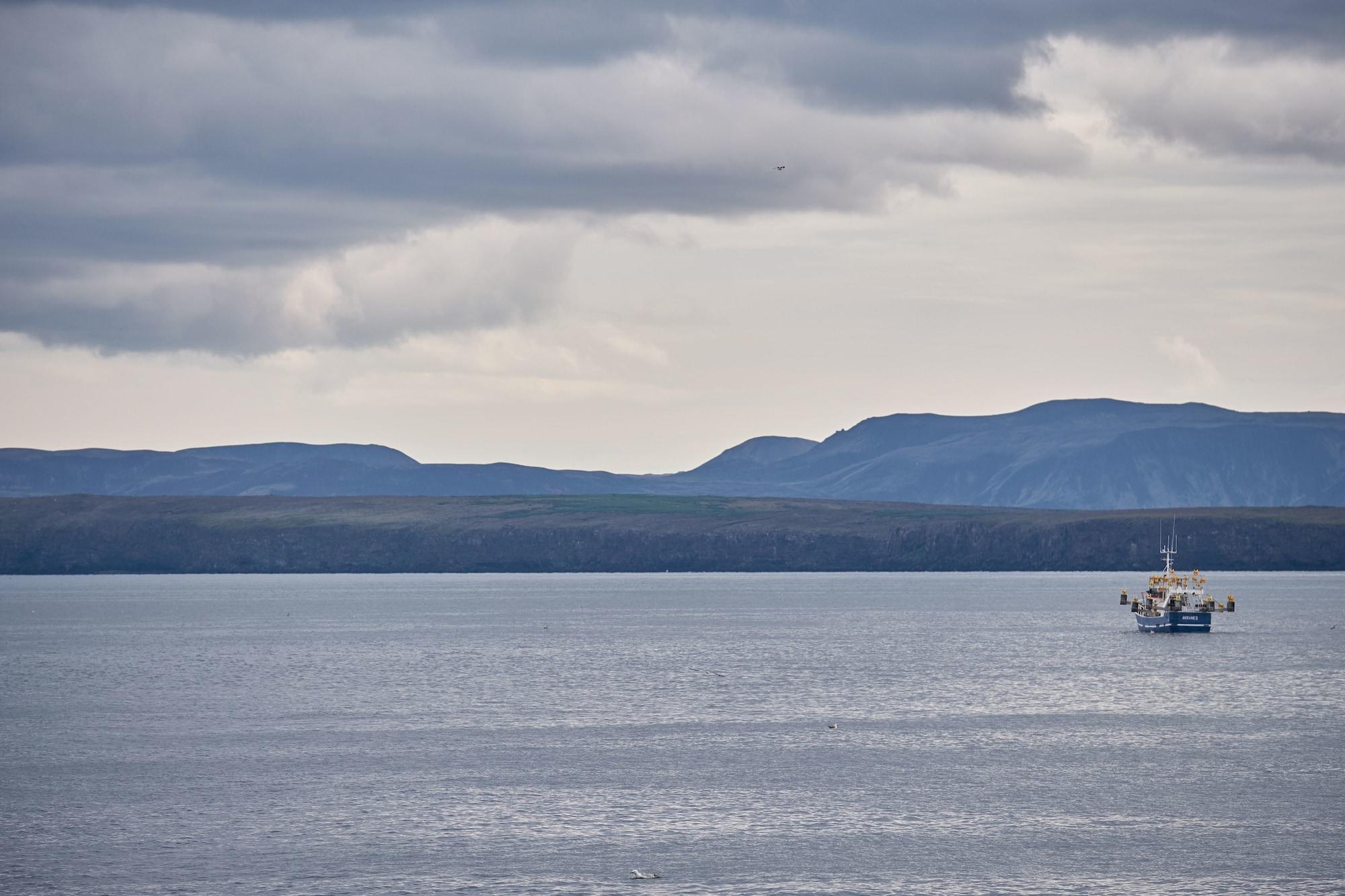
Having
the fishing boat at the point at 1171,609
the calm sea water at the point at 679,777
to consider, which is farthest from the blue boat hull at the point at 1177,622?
the calm sea water at the point at 679,777

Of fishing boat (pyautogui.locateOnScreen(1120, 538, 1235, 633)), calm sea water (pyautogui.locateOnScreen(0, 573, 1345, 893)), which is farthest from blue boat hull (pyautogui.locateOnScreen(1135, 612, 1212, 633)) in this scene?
calm sea water (pyautogui.locateOnScreen(0, 573, 1345, 893))

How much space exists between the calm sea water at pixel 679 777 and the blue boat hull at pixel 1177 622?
39.5 metres

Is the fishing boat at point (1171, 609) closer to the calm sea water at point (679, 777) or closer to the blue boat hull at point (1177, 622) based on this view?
the blue boat hull at point (1177, 622)

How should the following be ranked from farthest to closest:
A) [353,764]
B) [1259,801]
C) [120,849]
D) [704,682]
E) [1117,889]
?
[704,682] < [353,764] < [1259,801] < [120,849] < [1117,889]

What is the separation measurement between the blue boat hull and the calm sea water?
39.5 meters

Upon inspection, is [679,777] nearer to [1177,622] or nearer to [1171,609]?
[1177,622]

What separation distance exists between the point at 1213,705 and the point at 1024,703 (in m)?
11.9

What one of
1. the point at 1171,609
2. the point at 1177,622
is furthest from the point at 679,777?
the point at 1171,609

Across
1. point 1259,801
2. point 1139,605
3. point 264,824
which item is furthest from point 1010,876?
point 1139,605

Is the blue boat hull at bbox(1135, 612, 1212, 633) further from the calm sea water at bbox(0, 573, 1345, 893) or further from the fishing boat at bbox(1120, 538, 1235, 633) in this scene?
the calm sea water at bbox(0, 573, 1345, 893)

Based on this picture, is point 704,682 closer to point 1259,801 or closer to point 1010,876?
point 1259,801

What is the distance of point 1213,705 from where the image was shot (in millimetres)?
102875

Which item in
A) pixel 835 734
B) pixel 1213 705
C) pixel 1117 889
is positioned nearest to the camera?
pixel 1117 889

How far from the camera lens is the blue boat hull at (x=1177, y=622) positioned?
177 metres
